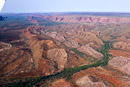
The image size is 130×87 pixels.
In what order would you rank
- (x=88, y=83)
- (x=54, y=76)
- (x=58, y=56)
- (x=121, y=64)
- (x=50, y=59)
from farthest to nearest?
(x=58, y=56) < (x=50, y=59) < (x=121, y=64) < (x=54, y=76) < (x=88, y=83)

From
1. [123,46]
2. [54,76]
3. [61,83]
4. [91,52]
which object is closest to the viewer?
[61,83]

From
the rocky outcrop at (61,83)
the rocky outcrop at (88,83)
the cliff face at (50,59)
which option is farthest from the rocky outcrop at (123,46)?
the rocky outcrop at (61,83)

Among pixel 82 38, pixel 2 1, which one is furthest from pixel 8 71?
pixel 82 38

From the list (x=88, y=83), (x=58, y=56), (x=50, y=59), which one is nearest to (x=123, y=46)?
(x=58, y=56)

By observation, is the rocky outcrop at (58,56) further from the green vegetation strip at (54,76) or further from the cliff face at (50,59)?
the green vegetation strip at (54,76)

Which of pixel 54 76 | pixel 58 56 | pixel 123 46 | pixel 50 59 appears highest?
pixel 58 56

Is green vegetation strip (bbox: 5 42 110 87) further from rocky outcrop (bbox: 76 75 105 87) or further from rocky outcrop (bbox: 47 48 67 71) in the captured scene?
rocky outcrop (bbox: 76 75 105 87)

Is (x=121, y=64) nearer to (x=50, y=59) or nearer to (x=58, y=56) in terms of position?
(x=58, y=56)

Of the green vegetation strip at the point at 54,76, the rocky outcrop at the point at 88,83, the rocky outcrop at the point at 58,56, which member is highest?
the rocky outcrop at the point at 58,56

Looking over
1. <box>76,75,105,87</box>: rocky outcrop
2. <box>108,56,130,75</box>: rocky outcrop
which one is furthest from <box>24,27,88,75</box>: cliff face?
<box>108,56,130,75</box>: rocky outcrop
